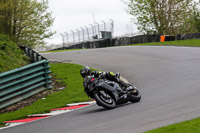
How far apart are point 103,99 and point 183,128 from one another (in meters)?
3.76

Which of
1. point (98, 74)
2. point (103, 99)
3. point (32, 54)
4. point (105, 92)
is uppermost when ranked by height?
point (32, 54)

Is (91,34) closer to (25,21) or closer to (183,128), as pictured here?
(25,21)

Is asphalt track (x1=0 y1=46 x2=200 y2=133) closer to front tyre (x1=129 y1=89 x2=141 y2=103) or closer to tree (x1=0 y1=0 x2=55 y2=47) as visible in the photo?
front tyre (x1=129 y1=89 x2=141 y2=103)

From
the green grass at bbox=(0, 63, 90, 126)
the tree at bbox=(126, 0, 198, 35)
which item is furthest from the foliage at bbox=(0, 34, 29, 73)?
the tree at bbox=(126, 0, 198, 35)

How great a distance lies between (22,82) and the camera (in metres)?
13.3

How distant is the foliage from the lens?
15320mm

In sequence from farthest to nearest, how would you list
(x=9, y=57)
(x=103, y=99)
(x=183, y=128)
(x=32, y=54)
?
(x=32, y=54), (x=9, y=57), (x=103, y=99), (x=183, y=128)

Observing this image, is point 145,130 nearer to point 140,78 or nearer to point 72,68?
point 140,78

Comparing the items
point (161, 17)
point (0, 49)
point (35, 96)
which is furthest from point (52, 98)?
point (161, 17)

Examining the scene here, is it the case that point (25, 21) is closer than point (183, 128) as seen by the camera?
No

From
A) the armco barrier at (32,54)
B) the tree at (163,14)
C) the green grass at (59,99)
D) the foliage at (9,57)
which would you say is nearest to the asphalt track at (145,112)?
the green grass at (59,99)

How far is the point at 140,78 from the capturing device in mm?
14859

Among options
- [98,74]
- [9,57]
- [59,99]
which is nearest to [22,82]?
[59,99]

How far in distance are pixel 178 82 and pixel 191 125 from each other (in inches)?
280
